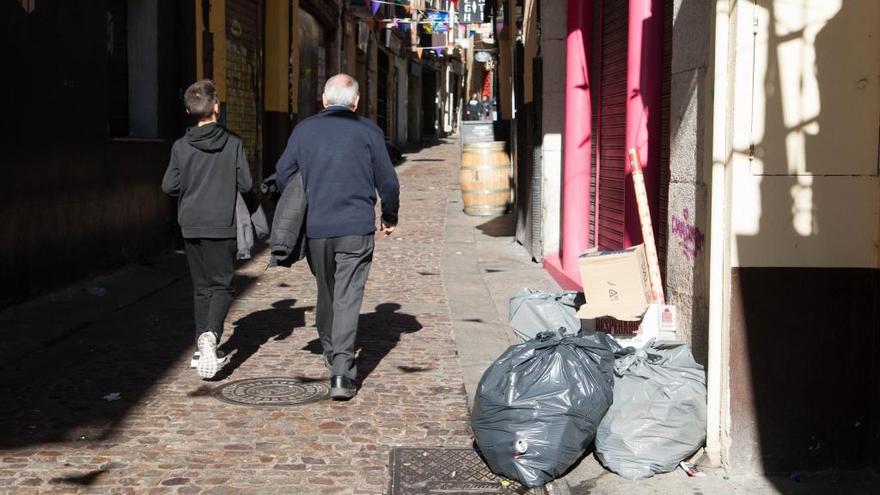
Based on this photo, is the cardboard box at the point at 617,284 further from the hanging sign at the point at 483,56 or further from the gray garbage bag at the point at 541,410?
the hanging sign at the point at 483,56

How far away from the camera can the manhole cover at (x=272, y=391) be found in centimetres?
557

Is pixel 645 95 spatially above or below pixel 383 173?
above

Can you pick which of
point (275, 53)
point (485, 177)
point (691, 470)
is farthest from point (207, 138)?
point (275, 53)

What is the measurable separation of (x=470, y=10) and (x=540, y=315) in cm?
2194

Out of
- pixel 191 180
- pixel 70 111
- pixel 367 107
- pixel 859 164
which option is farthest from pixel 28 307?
pixel 367 107

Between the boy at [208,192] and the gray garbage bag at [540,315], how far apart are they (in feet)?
5.74

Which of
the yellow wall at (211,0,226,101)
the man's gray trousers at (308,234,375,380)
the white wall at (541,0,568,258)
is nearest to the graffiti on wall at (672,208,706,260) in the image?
the man's gray trousers at (308,234,375,380)

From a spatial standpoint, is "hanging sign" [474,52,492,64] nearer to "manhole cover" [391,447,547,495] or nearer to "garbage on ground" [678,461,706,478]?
"manhole cover" [391,447,547,495]

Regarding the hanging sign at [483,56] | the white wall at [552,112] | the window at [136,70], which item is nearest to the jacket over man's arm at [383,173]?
the white wall at [552,112]

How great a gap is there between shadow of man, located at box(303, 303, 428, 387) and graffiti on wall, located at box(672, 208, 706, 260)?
2103mm

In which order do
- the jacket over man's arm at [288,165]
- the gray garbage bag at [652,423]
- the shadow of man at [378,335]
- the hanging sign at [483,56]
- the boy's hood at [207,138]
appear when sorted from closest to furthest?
the gray garbage bag at [652,423], the jacket over man's arm at [288,165], the boy's hood at [207,138], the shadow of man at [378,335], the hanging sign at [483,56]

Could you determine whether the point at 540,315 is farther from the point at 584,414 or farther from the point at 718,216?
the point at 718,216

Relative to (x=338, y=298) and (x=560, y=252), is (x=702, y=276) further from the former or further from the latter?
(x=560, y=252)

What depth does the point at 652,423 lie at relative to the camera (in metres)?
4.33
